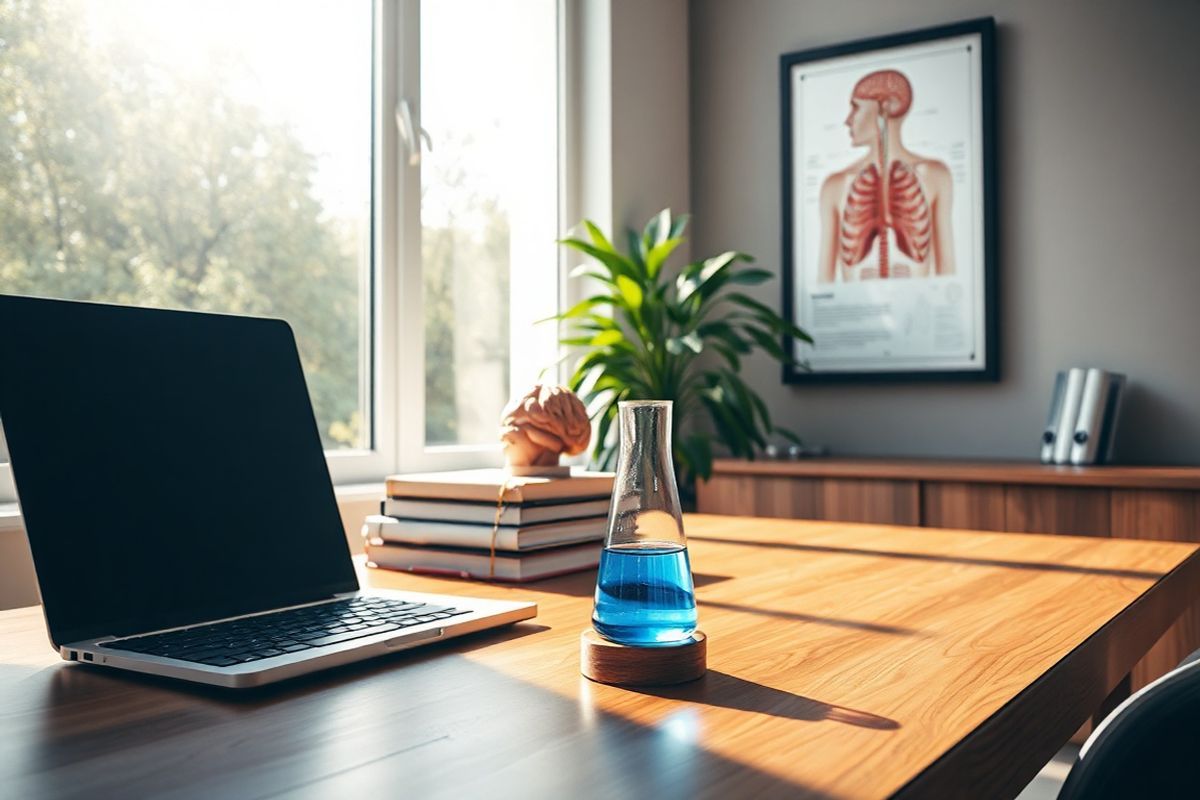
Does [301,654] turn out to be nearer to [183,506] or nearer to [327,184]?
[183,506]

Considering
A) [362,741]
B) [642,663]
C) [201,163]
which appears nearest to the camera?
[362,741]

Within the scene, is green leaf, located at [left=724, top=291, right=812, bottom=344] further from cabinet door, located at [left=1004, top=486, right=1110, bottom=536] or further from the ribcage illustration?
cabinet door, located at [left=1004, top=486, right=1110, bottom=536]

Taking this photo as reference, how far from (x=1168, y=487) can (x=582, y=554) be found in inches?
73.7

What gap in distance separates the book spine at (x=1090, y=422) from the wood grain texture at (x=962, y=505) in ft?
1.22

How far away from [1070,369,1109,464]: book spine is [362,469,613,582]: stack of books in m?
2.08

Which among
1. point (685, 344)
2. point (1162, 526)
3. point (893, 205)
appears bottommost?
point (1162, 526)

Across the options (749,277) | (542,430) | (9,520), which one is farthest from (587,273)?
(542,430)

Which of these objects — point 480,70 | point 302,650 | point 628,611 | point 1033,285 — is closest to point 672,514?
point 628,611

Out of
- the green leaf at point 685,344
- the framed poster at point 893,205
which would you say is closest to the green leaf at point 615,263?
the green leaf at point 685,344

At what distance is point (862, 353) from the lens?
356 centimetres

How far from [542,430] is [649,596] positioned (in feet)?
1.97

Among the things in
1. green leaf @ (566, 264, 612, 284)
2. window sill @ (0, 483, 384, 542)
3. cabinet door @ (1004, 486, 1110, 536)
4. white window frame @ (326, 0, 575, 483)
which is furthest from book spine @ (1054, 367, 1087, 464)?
window sill @ (0, 483, 384, 542)

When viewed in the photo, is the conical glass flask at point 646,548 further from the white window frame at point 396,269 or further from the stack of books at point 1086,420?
the stack of books at point 1086,420

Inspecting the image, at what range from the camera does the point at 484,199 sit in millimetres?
3230
